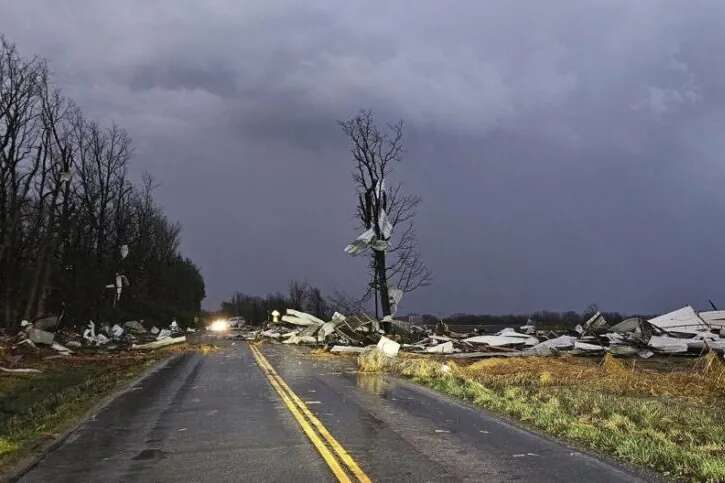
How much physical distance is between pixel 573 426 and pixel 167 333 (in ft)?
163

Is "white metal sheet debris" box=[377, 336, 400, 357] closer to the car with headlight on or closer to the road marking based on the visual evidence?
the road marking

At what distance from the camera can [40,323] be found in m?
36.5

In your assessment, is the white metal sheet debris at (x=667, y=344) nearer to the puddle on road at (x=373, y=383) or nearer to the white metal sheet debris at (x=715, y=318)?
the white metal sheet debris at (x=715, y=318)

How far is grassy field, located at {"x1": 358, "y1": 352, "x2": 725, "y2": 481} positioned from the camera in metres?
8.62

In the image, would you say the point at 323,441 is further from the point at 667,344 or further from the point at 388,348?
the point at 667,344

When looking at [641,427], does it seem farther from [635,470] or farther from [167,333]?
[167,333]

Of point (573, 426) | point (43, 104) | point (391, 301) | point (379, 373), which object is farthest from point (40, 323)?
point (573, 426)

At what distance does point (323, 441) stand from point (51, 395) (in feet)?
41.1

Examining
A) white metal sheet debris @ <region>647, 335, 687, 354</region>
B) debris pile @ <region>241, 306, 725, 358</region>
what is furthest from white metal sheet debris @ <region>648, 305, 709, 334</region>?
white metal sheet debris @ <region>647, 335, 687, 354</region>

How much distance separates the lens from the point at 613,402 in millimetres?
13281

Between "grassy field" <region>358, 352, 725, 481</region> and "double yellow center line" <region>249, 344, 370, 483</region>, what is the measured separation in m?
3.48

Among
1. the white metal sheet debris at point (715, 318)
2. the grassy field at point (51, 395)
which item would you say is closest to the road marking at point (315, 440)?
the grassy field at point (51, 395)

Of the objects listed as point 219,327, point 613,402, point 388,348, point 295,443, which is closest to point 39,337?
point 388,348

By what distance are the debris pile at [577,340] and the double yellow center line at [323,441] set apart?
11.4m
